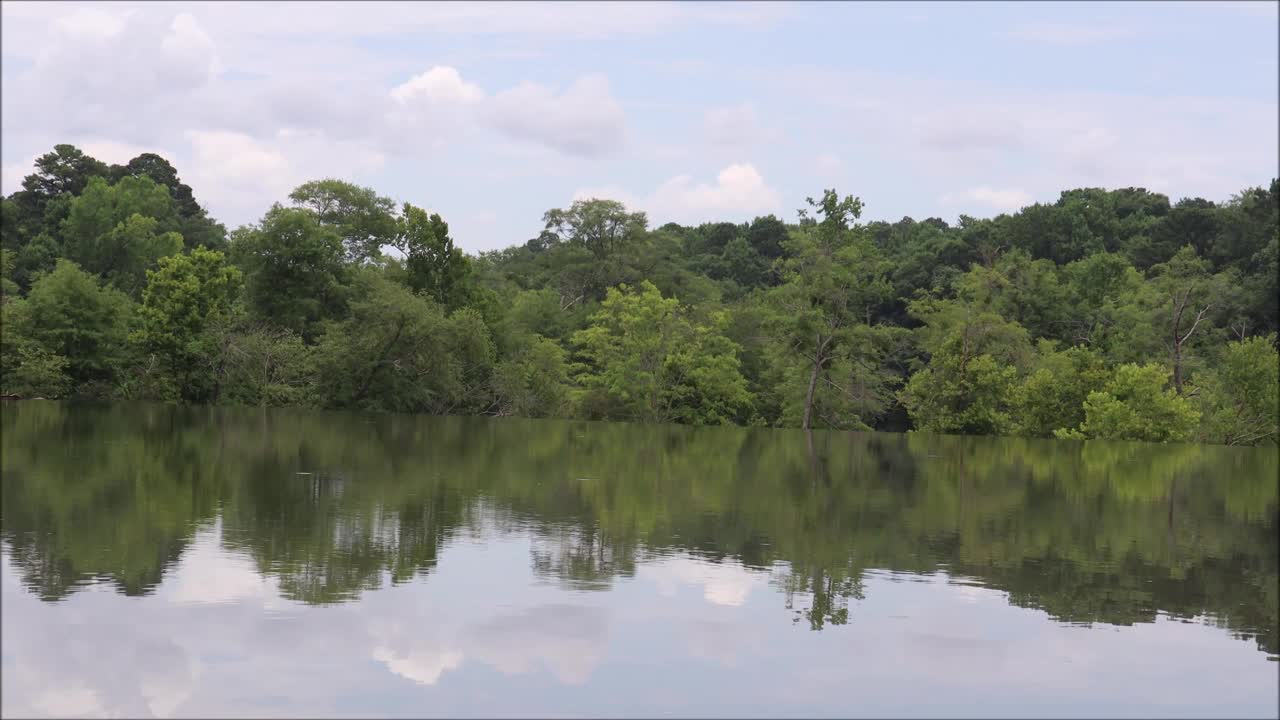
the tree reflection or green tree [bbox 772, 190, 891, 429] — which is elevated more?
green tree [bbox 772, 190, 891, 429]

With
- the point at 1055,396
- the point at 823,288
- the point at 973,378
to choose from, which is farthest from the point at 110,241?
the point at 1055,396

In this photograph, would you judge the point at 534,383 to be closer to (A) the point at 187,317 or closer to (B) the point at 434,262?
(B) the point at 434,262

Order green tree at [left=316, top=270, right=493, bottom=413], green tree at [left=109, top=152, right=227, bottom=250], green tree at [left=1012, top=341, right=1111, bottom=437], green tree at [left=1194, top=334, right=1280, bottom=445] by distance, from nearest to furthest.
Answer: green tree at [left=1012, top=341, right=1111, bottom=437] → green tree at [left=1194, top=334, right=1280, bottom=445] → green tree at [left=316, top=270, right=493, bottom=413] → green tree at [left=109, top=152, right=227, bottom=250]

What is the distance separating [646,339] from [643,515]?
4313 cm

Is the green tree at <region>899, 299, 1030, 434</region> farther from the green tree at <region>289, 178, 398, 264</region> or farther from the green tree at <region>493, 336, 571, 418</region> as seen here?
the green tree at <region>289, 178, 398, 264</region>

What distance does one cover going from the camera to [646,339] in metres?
61.0

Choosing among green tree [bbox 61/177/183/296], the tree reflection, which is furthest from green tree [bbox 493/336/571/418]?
green tree [bbox 61/177/183/296]

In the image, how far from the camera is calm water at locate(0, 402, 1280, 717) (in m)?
8.49

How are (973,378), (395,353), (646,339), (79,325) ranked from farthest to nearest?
(646,339) → (395,353) → (79,325) → (973,378)

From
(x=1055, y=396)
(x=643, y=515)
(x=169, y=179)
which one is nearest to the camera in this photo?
(x=643, y=515)

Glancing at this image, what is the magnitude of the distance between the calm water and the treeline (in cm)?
3181

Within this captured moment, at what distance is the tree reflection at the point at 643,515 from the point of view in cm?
1248

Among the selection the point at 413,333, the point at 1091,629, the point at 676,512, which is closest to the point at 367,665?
the point at 1091,629

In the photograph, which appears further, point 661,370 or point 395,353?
point 661,370
